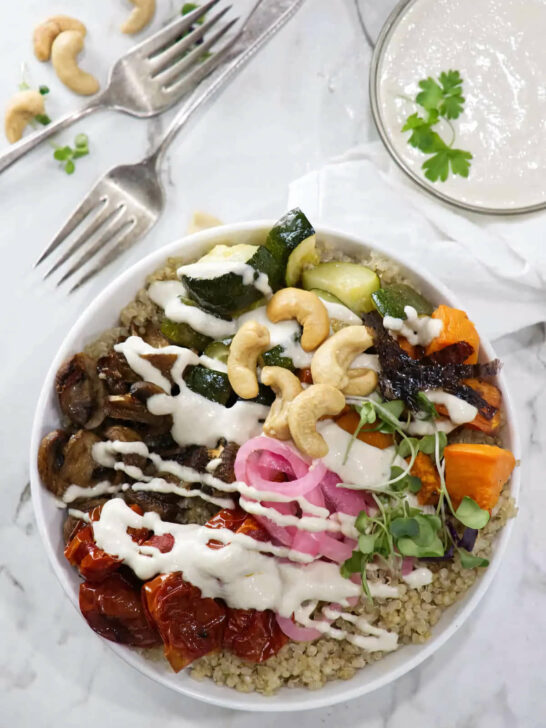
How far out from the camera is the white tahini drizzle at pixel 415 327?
2.26 meters

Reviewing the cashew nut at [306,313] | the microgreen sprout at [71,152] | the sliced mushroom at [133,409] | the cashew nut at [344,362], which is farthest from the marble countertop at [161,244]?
the cashew nut at [344,362]

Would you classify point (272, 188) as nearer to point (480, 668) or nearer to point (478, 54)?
point (478, 54)

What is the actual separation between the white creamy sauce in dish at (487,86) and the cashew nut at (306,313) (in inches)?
30.8

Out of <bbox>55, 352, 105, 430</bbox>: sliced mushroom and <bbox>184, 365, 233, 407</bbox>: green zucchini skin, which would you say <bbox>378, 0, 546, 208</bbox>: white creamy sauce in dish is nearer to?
<bbox>184, 365, 233, 407</bbox>: green zucchini skin

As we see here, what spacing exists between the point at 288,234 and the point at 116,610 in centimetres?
118

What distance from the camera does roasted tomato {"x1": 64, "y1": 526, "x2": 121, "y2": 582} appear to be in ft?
7.14

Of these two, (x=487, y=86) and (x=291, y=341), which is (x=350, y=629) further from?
(x=487, y=86)

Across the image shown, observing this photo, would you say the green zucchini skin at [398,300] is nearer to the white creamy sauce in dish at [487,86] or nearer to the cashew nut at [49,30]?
the white creamy sauce in dish at [487,86]

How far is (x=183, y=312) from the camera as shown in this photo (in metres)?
2.38

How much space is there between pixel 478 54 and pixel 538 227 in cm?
62

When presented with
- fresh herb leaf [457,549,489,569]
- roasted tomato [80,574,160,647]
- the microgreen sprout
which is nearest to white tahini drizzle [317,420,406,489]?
fresh herb leaf [457,549,489,569]

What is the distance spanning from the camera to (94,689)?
269cm

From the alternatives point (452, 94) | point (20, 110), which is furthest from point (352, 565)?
point (20, 110)

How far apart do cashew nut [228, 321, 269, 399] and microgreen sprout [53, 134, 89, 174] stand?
1025 millimetres
